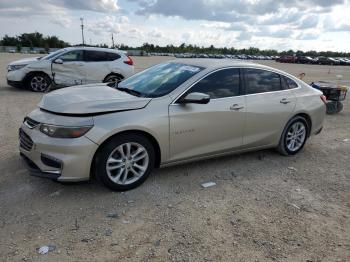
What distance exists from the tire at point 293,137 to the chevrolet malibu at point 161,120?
0.06ft

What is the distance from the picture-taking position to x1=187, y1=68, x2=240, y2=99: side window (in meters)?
4.72

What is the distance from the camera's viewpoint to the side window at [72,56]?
11.5m

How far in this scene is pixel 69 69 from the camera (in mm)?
11578

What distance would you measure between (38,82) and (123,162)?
28.1 feet

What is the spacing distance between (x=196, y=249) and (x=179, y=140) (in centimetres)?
A: 162

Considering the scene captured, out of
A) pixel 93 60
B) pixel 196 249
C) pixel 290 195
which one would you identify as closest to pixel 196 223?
pixel 196 249

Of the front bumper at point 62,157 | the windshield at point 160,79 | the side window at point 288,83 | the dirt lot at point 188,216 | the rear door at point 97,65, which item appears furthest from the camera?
the rear door at point 97,65

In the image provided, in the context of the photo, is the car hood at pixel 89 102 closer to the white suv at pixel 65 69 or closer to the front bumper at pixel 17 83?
the white suv at pixel 65 69

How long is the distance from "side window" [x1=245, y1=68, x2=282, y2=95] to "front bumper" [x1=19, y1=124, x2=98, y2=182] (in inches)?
101

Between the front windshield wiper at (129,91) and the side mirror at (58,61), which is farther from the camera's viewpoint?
the side mirror at (58,61)

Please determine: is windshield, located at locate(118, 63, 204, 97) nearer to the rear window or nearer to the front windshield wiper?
the front windshield wiper

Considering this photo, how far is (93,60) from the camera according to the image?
39.1 ft

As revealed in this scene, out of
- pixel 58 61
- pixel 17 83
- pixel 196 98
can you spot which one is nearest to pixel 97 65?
pixel 58 61

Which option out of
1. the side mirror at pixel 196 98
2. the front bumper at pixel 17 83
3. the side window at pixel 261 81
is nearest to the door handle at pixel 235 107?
the side window at pixel 261 81
